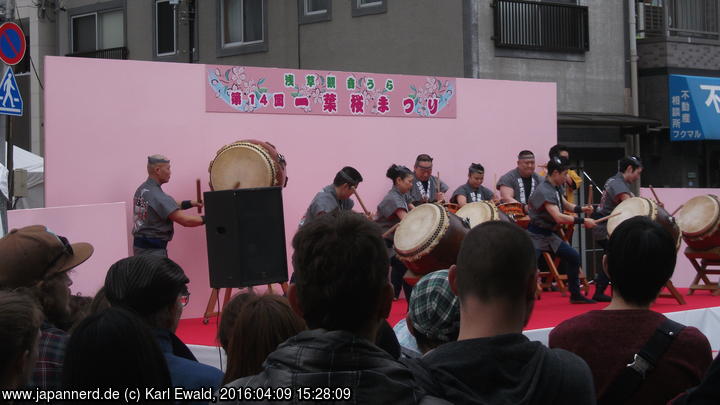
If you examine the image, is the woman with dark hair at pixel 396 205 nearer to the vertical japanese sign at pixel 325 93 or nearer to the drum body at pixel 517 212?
the vertical japanese sign at pixel 325 93

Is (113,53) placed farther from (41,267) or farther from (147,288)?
(147,288)

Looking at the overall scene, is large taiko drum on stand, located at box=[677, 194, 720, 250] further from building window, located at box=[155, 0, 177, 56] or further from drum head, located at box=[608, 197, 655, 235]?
building window, located at box=[155, 0, 177, 56]

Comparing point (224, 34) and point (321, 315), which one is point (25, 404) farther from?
point (224, 34)

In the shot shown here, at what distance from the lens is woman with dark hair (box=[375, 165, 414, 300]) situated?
28.4 ft

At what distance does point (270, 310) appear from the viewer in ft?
8.75

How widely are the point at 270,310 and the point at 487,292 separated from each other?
0.77 m

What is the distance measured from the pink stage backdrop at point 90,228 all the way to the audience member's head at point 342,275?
5.06 meters

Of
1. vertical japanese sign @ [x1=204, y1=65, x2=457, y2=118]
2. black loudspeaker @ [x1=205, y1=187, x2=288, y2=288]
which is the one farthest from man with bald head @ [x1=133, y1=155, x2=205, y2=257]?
vertical japanese sign @ [x1=204, y1=65, x2=457, y2=118]

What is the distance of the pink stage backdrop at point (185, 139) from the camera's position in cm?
755

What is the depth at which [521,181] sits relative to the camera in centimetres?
Result: 960

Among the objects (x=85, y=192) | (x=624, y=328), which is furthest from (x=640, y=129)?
(x=624, y=328)

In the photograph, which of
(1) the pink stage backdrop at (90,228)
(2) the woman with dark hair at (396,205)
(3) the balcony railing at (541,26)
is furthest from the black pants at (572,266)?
(3) the balcony railing at (541,26)

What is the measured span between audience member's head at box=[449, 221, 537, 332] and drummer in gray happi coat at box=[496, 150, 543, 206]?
7.35 meters

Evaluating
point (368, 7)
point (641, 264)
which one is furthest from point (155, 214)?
point (368, 7)
